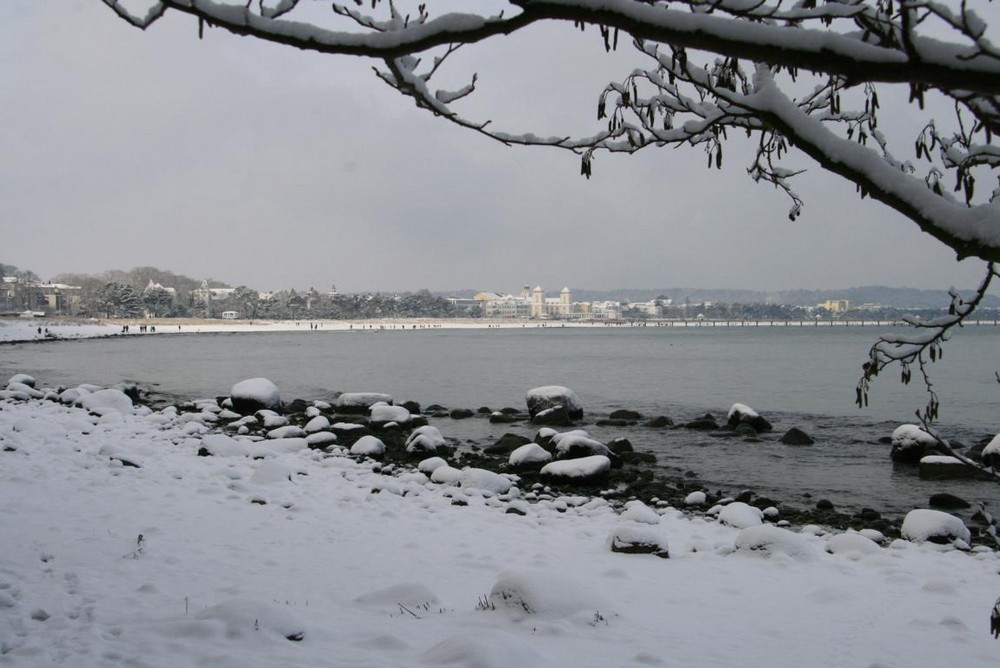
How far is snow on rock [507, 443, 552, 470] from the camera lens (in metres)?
12.9

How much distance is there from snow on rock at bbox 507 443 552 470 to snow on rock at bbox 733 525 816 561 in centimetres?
541

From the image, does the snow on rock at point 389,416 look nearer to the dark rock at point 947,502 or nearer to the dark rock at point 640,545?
the dark rock at point 640,545

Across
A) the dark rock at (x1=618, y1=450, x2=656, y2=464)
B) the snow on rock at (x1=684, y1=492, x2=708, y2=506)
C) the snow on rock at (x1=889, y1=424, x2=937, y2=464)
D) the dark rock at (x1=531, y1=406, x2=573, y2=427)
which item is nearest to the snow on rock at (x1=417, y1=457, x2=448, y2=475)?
the dark rock at (x1=618, y1=450, x2=656, y2=464)

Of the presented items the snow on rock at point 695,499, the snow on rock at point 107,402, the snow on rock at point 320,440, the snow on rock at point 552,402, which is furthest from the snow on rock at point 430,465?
the snow on rock at point 107,402

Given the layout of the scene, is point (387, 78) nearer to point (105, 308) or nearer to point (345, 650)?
point (345, 650)

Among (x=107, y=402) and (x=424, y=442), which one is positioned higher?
(x=107, y=402)

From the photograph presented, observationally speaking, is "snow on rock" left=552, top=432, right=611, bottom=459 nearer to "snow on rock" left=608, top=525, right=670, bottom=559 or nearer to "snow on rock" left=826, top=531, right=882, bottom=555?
"snow on rock" left=826, top=531, right=882, bottom=555

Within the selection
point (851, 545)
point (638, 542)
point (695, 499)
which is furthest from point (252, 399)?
point (851, 545)

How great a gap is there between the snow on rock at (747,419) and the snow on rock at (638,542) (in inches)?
506

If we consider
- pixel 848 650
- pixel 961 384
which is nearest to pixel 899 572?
pixel 848 650

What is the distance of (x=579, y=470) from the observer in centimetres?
1196

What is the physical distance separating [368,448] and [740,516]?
733 centimetres

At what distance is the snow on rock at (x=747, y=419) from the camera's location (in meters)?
19.5

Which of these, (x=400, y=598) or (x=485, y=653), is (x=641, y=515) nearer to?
(x=400, y=598)
